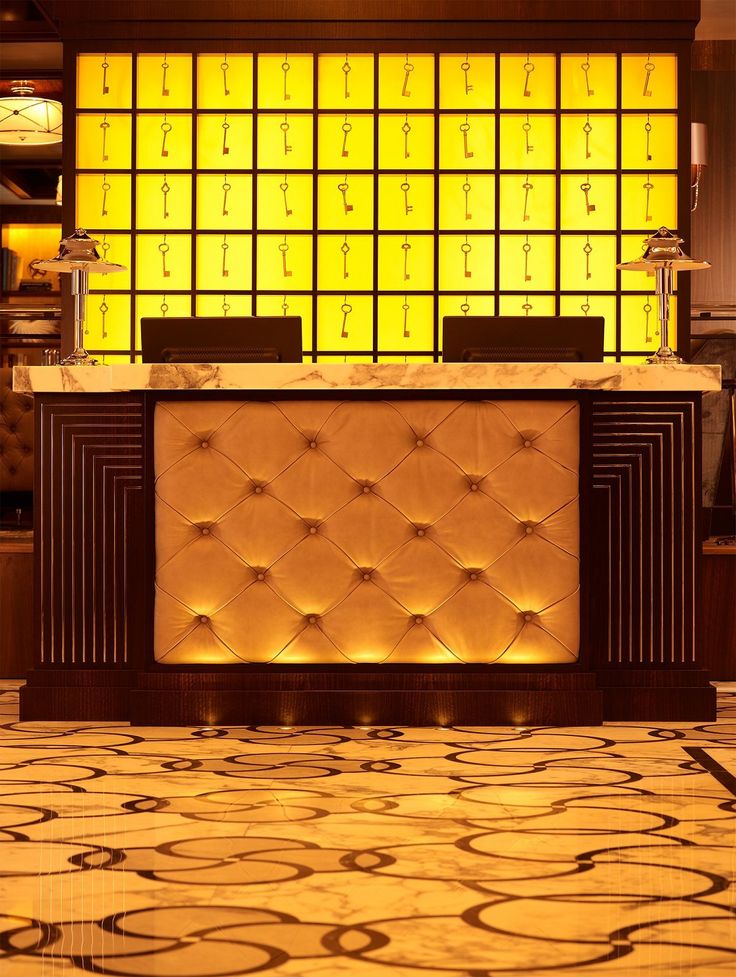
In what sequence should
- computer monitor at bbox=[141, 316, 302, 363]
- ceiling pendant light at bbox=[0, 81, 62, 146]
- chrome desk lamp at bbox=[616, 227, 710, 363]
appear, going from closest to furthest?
computer monitor at bbox=[141, 316, 302, 363]
chrome desk lamp at bbox=[616, 227, 710, 363]
ceiling pendant light at bbox=[0, 81, 62, 146]

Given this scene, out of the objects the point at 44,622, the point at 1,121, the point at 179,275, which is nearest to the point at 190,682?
the point at 44,622

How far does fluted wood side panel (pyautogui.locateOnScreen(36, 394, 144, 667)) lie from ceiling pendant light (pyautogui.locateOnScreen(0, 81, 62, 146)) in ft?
8.79

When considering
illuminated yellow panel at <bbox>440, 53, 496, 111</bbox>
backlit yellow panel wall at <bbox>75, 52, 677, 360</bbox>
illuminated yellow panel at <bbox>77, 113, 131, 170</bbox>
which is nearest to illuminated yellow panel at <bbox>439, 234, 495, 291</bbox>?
backlit yellow panel wall at <bbox>75, 52, 677, 360</bbox>

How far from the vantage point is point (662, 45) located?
4887mm

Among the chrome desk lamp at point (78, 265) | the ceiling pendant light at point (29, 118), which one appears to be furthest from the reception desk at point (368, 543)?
the ceiling pendant light at point (29, 118)

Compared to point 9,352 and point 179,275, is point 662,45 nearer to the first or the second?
point 179,275

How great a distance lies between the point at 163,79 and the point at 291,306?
1046 millimetres

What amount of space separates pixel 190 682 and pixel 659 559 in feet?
3.89

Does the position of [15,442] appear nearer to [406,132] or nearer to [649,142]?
[406,132]

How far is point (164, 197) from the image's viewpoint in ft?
16.3

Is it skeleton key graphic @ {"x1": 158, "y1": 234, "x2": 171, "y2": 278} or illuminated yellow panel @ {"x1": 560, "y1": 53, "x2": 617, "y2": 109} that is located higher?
illuminated yellow panel @ {"x1": 560, "y1": 53, "x2": 617, "y2": 109}

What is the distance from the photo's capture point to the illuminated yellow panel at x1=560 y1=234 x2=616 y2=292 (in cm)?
496

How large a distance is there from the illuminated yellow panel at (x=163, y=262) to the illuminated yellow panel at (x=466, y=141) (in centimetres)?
111

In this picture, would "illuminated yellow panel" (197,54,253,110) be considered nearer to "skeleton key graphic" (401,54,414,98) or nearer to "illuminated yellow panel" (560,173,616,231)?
"skeleton key graphic" (401,54,414,98)
